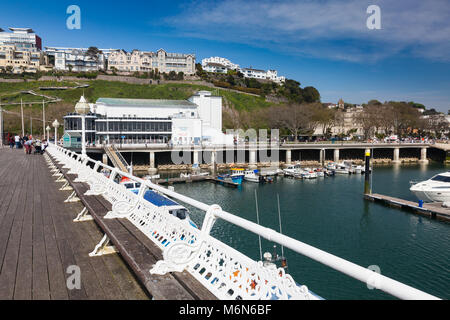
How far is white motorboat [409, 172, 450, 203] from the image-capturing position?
97.6 ft

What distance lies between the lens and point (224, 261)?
3.60 metres

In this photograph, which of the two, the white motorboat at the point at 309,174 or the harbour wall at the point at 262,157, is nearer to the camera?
the white motorboat at the point at 309,174

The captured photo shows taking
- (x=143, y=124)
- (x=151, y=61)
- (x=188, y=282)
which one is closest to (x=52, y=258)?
(x=188, y=282)

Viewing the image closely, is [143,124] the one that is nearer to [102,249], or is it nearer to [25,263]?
[102,249]

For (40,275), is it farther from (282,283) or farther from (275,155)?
(275,155)

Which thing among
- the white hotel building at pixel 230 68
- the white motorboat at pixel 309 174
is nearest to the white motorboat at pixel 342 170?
the white motorboat at pixel 309 174

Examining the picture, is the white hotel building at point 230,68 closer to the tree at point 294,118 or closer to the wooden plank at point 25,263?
the tree at point 294,118

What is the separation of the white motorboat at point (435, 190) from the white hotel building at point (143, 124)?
1708 inches

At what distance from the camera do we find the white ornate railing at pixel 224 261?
2.45 meters

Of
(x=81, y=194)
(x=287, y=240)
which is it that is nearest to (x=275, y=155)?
(x=81, y=194)

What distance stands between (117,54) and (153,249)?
491 feet

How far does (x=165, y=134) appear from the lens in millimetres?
65250

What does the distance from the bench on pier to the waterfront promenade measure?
287mm

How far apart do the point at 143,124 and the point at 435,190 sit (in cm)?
5020
